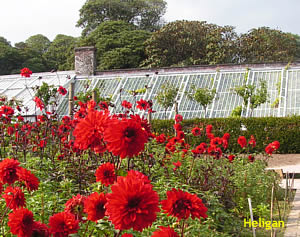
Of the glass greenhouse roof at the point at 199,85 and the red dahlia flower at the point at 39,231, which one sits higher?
the glass greenhouse roof at the point at 199,85

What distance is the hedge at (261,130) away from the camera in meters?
11.1

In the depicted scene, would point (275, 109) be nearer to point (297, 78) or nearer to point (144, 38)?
point (297, 78)

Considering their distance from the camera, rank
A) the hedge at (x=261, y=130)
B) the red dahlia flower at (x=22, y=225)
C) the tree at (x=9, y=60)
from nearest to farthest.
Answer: the red dahlia flower at (x=22, y=225) → the hedge at (x=261, y=130) → the tree at (x=9, y=60)

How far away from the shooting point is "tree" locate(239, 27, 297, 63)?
25.6 m

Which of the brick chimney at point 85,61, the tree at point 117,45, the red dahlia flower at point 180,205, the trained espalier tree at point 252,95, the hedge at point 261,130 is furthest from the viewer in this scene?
the tree at point 117,45

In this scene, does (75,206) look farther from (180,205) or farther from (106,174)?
(180,205)

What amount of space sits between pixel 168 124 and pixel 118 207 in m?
11.2

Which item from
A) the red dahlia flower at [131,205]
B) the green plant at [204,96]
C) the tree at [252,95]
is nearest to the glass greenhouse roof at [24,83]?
the green plant at [204,96]

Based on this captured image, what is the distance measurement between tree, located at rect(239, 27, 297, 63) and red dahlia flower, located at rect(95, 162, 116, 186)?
25.4 meters

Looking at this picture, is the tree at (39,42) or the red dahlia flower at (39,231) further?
the tree at (39,42)

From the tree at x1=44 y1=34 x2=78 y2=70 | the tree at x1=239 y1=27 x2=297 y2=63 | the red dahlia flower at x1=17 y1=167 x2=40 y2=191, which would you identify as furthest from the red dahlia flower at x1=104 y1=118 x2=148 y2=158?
the tree at x1=44 y1=34 x2=78 y2=70

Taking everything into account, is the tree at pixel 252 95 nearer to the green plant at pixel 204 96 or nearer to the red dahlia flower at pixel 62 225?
the green plant at pixel 204 96

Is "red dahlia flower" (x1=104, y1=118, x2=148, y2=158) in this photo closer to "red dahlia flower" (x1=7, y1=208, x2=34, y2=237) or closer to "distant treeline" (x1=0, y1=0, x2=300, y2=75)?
"red dahlia flower" (x1=7, y1=208, x2=34, y2=237)

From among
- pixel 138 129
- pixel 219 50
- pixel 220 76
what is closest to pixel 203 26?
pixel 219 50
